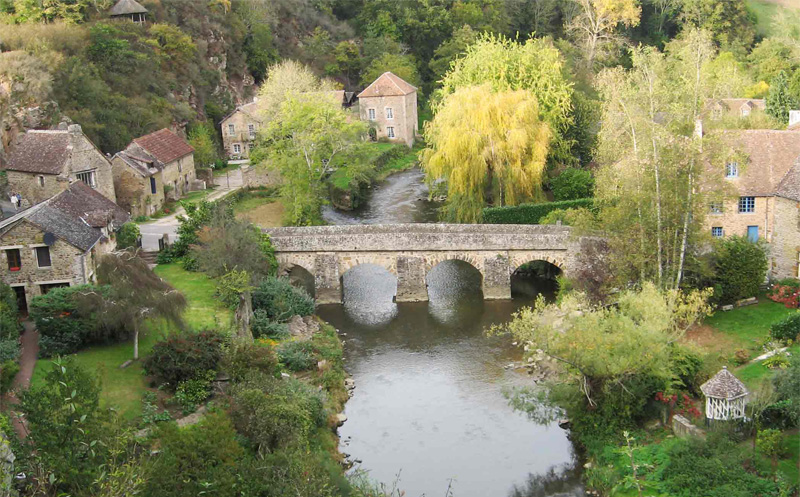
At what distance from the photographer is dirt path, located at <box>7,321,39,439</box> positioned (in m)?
24.0

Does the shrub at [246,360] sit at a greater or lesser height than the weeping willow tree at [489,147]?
lesser

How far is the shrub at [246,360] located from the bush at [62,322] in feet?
15.7

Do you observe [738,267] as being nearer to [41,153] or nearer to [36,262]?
[36,262]

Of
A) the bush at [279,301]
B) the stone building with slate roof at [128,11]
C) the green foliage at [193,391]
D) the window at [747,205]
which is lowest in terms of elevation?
the green foliage at [193,391]

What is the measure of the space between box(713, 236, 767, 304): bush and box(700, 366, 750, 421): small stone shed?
10611mm

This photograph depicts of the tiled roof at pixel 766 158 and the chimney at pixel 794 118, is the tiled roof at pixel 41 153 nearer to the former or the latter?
the tiled roof at pixel 766 158

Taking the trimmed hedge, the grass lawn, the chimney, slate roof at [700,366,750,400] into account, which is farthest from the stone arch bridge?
the chimney

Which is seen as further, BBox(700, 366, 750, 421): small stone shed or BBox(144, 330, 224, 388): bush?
BBox(144, 330, 224, 388): bush

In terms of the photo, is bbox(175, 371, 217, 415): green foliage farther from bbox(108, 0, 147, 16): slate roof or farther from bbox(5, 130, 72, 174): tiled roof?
bbox(108, 0, 147, 16): slate roof

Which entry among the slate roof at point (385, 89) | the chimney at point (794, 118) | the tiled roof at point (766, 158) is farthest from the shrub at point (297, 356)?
the slate roof at point (385, 89)

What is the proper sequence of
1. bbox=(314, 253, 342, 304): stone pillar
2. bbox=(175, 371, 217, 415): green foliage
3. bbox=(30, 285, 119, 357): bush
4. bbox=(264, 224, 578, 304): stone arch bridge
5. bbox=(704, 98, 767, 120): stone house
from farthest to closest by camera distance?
bbox=(704, 98, 767, 120): stone house < bbox=(314, 253, 342, 304): stone pillar < bbox=(264, 224, 578, 304): stone arch bridge < bbox=(30, 285, 119, 357): bush < bbox=(175, 371, 217, 415): green foliage

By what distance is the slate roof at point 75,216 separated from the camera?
32.5m

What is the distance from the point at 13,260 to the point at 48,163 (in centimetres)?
1187

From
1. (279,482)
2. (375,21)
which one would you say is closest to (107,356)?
(279,482)
